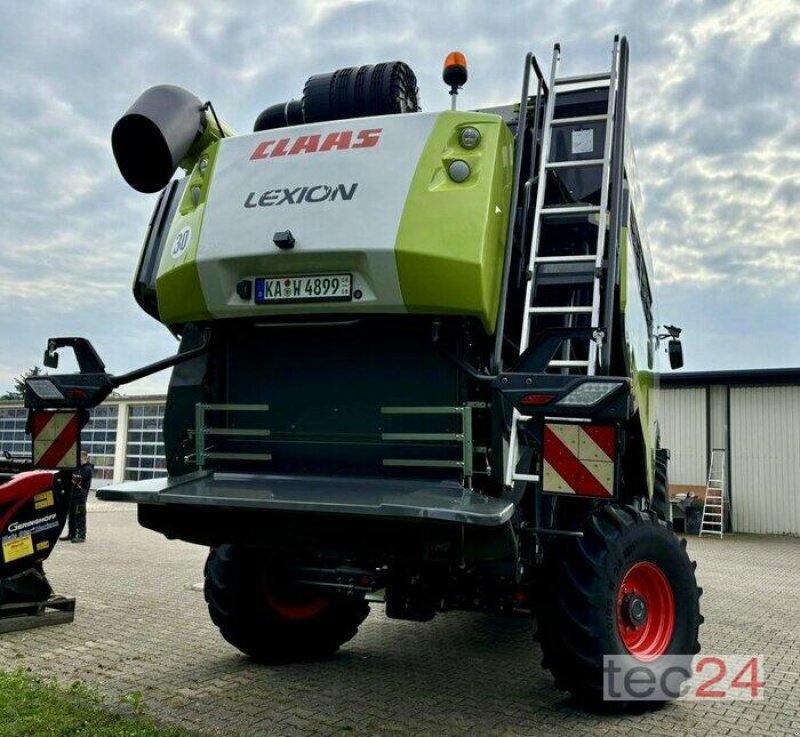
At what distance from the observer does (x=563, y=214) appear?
4.60 metres

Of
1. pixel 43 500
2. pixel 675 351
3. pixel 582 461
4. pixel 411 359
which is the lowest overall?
pixel 43 500

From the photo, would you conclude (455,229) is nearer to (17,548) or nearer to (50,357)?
(50,357)

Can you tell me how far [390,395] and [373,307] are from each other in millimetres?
545

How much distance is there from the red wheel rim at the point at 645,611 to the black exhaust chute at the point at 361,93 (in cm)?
312

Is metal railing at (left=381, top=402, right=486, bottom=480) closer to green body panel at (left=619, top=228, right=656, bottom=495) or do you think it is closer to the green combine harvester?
the green combine harvester

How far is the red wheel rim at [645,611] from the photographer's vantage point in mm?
4391

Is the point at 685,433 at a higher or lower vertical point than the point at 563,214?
lower

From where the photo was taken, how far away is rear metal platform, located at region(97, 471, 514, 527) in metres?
3.61

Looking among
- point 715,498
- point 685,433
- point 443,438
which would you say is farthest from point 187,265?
point 685,433

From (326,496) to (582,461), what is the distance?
1.28 metres

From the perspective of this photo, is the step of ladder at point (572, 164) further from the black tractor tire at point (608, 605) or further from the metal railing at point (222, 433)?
the metal railing at point (222, 433)

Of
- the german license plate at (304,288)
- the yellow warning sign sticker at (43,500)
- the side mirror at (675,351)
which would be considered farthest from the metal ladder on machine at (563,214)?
the yellow warning sign sticker at (43,500)

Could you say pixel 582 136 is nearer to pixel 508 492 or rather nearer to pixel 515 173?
pixel 515 173

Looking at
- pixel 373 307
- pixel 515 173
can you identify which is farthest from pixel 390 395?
pixel 515 173
